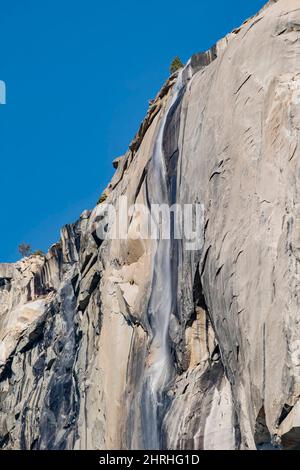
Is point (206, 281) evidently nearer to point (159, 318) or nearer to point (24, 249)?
point (159, 318)

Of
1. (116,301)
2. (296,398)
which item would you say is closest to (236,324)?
(296,398)

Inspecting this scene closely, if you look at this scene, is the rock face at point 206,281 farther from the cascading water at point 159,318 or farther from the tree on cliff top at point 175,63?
the tree on cliff top at point 175,63

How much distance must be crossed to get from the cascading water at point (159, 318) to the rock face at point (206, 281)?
0.26ft

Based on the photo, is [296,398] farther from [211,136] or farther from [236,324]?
[211,136]

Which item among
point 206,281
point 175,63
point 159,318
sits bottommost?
point 159,318

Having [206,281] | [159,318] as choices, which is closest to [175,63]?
[159,318]

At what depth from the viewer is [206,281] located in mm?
37031

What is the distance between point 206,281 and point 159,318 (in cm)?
569

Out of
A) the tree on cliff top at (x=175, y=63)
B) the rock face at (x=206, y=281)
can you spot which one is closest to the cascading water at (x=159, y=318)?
the rock face at (x=206, y=281)

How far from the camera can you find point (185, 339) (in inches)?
1555

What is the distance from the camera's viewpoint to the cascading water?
40.2m

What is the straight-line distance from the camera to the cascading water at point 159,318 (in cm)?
4019

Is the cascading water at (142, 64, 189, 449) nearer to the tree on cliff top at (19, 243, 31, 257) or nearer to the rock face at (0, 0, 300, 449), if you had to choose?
the rock face at (0, 0, 300, 449)

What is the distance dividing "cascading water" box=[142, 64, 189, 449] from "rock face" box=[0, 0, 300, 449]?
0.08 m
